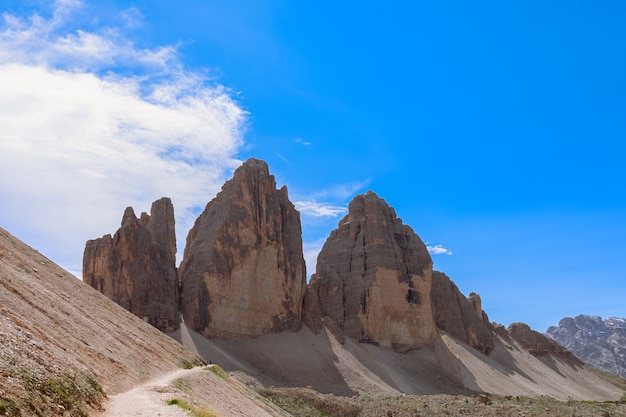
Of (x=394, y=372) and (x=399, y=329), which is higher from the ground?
(x=399, y=329)

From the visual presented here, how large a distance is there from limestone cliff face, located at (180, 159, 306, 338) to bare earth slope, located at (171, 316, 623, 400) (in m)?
2.63

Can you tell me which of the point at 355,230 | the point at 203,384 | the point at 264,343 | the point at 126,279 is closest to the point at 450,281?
the point at 355,230

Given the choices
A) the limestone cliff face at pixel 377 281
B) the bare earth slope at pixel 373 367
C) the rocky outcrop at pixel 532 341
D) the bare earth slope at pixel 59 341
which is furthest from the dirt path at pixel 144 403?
the rocky outcrop at pixel 532 341

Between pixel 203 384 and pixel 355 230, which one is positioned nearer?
pixel 203 384

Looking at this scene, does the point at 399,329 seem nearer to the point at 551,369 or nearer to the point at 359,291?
the point at 359,291

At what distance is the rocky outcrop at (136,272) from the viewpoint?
6812cm

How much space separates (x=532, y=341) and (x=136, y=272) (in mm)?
83984

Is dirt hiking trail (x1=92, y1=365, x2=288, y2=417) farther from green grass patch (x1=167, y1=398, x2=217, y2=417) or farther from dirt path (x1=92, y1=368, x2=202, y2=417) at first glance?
green grass patch (x1=167, y1=398, x2=217, y2=417)

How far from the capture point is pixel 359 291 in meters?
91.7

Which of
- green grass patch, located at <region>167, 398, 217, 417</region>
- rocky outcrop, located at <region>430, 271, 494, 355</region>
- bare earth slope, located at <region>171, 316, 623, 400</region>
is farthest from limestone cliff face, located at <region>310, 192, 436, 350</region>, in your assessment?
green grass patch, located at <region>167, 398, 217, 417</region>

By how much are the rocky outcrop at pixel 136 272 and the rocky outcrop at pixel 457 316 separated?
48.4 meters

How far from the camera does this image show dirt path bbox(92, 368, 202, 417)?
17.0m

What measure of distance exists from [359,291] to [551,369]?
47.3 m

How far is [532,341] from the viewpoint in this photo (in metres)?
124
